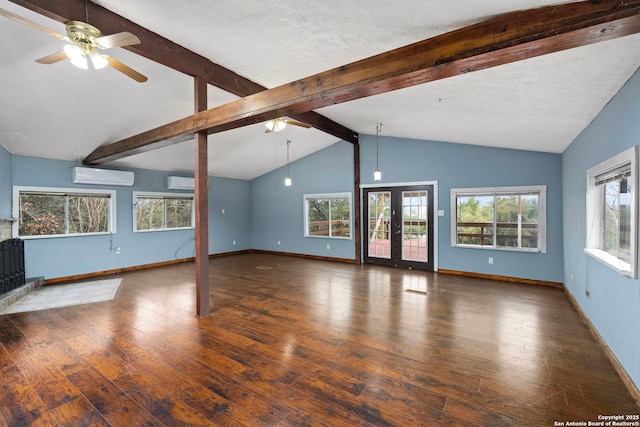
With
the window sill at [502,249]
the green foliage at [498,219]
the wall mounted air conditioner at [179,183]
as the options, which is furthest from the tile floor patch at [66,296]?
the green foliage at [498,219]

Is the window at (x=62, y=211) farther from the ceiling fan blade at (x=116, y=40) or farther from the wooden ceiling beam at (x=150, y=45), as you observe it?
the ceiling fan blade at (x=116, y=40)

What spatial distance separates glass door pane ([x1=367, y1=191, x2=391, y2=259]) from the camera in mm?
6965

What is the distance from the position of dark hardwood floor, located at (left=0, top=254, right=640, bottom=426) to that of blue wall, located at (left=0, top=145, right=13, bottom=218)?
2.29m

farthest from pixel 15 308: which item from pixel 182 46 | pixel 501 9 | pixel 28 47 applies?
pixel 501 9

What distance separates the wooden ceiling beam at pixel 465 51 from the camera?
147cm

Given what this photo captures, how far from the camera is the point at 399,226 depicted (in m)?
6.79

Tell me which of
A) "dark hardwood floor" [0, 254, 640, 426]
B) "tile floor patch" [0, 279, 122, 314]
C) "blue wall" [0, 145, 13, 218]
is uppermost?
"blue wall" [0, 145, 13, 218]

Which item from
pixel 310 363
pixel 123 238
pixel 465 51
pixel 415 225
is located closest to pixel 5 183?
pixel 123 238

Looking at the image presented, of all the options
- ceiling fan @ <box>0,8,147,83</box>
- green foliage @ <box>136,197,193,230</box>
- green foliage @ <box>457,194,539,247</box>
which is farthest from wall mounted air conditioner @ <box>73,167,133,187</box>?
green foliage @ <box>457,194,539,247</box>

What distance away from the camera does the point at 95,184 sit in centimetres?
607

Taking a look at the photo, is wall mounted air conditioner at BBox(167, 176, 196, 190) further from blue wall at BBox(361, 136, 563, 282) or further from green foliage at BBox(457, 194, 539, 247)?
green foliage at BBox(457, 194, 539, 247)

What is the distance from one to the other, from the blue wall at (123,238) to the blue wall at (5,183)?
15cm

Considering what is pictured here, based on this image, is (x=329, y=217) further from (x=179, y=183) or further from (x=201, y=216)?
(x=201, y=216)

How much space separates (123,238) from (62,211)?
1.21m
